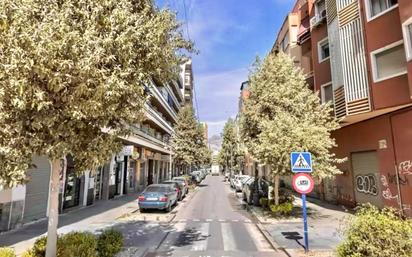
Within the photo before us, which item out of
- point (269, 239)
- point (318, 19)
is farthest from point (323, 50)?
point (269, 239)

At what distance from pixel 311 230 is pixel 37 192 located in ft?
38.9

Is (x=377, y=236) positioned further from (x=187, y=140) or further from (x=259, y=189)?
(x=187, y=140)

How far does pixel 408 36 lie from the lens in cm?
1210

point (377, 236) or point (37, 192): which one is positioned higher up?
point (37, 192)

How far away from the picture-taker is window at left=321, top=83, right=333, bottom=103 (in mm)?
19531

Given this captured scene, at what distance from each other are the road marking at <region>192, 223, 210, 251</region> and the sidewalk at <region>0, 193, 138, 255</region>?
4.08 metres

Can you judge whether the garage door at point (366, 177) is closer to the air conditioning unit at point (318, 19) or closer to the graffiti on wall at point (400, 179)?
the graffiti on wall at point (400, 179)

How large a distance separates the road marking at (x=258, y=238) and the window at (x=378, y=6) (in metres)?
11.2

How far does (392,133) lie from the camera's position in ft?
47.3

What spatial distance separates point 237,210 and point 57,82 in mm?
15691

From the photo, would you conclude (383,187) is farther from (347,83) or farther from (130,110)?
(130,110)

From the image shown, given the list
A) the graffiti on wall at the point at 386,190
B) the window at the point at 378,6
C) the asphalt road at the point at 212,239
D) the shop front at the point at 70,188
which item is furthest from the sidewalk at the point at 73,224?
the window at the point at 378,6

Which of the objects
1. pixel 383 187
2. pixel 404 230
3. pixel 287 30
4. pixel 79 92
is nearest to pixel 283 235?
pixel 404 230

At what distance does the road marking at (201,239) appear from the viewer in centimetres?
948
